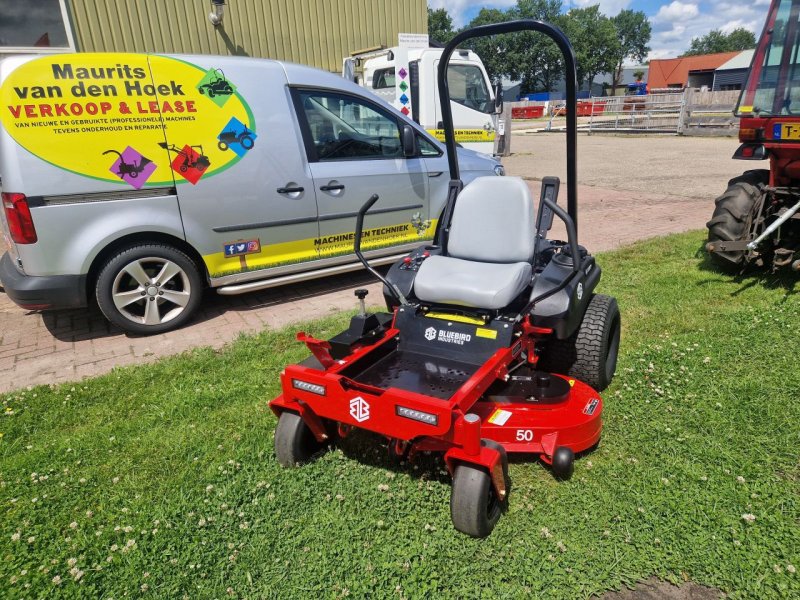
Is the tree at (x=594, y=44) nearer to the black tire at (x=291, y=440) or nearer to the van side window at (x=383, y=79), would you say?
the van side window at (x=383, y=79)

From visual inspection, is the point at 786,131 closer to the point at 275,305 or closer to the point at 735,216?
the point at 735,216

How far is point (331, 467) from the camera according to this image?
2.92m

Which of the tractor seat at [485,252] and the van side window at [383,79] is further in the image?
the van side window at [383,79]

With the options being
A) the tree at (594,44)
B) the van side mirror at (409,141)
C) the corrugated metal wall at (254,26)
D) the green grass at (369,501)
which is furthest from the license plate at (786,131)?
the tree at (594,44)

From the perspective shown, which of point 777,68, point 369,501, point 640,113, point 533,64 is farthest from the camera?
point 533,64

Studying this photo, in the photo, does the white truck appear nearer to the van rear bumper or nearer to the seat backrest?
the seat backrest

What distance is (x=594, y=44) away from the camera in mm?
85062

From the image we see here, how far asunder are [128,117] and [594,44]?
94.8 m

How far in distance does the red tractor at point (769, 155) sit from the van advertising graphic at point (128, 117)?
449 cm

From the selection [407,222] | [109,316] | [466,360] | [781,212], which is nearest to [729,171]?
[781,212]

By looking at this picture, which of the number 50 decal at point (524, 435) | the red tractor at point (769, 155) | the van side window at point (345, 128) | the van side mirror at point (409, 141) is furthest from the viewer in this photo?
the van side mirror at point (409, 141)

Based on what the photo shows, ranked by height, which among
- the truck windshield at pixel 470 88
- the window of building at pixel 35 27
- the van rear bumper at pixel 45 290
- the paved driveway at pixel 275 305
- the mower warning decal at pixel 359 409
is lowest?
the paved driveway at pixel 275 305

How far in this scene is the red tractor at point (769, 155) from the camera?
16.5 ft

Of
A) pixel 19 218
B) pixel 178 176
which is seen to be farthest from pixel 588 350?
pixel 19 218
